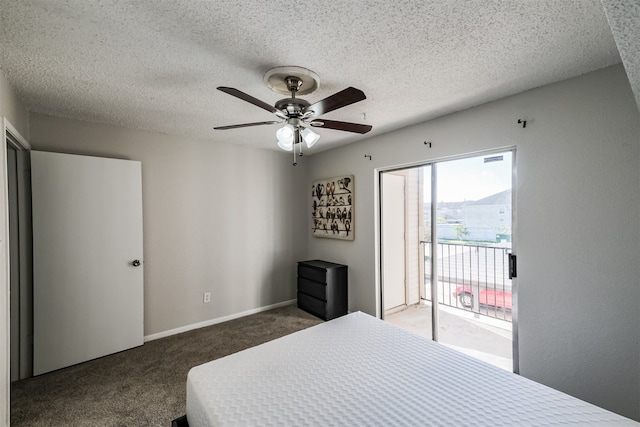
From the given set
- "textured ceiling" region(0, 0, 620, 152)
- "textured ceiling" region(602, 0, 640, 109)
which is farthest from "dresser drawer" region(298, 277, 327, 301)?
"textured ceiling" region(602, 0, 640, 109)

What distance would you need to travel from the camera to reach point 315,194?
14.2ft

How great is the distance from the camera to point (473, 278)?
273 centimetres

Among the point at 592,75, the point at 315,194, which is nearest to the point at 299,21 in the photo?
the point at 592,75

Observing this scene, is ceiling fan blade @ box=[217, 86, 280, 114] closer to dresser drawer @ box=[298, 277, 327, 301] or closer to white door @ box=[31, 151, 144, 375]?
white door @ box=[31, 151, 144, 375]

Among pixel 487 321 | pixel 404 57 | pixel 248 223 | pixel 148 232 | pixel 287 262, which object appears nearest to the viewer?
pixel 404 57

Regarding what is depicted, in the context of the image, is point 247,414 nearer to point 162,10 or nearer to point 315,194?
point 162,10

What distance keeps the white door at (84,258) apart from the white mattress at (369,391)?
6.25 ft

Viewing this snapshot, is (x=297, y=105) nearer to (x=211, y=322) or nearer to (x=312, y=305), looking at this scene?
(x=312, y=305)

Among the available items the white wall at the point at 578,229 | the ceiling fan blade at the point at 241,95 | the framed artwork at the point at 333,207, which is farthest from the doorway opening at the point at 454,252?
the ceiling fan blade at the point at 241,95

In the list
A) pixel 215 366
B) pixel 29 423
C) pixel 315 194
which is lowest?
pixel 29 423

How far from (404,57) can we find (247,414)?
6.79ft

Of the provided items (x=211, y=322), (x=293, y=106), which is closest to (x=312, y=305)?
(x=211, y=322)

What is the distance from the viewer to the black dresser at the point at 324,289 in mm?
3545

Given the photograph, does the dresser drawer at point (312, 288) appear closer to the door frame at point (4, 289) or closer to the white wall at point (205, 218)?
the white wall at point (205, 218)
